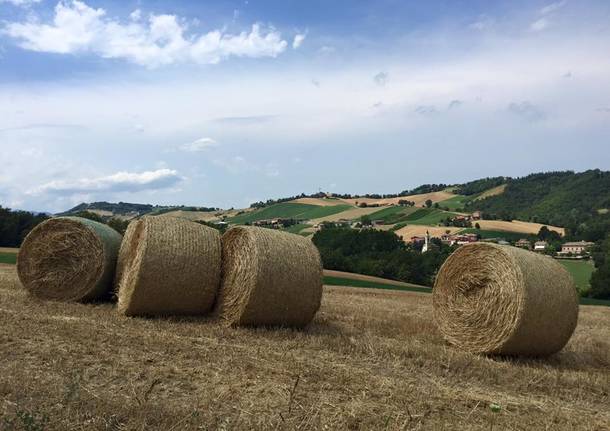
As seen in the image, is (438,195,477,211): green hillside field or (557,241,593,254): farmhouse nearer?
(557,241,593,254): farmhouse

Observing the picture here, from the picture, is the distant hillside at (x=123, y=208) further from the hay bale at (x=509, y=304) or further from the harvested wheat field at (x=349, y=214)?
the hay bale at (x=509, y=304)

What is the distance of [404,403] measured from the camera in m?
5.65

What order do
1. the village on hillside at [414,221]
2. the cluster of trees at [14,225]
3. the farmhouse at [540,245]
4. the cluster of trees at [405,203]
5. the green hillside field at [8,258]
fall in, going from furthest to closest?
the cluster of trees at [405,203] → the village on hillside at [414,221] → the farmhouse at [540,245] → the cluster of trees at [14,225] → the green hillside field at [8,258]

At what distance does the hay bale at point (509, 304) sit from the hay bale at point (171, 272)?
3938 mm

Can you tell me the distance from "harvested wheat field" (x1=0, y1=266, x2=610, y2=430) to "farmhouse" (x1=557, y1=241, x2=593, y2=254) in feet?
156

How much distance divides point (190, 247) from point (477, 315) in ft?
15.4

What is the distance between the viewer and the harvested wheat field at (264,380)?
16.1 feet

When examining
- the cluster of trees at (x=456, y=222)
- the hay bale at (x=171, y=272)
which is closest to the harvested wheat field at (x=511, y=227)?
the cluster of trees at (x=456, y=222)

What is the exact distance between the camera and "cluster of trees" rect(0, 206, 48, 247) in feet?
131

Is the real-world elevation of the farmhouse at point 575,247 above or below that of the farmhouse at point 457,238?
below

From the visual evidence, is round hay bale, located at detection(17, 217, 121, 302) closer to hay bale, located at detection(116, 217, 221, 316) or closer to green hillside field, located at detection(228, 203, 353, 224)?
hay bale, located at detection(116, 217, 221, 316)

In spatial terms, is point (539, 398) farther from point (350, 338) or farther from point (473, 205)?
point (473, 205)

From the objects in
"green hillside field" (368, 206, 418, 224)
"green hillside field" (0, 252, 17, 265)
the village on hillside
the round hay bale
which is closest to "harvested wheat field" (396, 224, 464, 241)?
the village on hillside

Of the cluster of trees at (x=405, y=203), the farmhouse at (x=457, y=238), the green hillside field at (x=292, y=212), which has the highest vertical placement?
the cluster of trees at (x=405, y=203)
